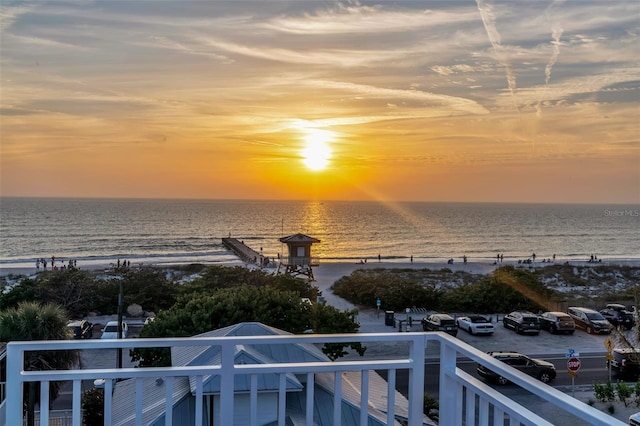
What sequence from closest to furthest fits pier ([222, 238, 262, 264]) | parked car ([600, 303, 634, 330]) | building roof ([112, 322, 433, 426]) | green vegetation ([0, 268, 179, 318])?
building roof ([112, 322, 433, 426]) → parked car ([600, 303, 634, 330]) → green vegetation ([0, 268, 179, 318]) → pier ([222, 238, 262, 264])

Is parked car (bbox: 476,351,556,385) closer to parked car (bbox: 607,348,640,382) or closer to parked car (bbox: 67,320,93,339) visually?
parked car (bbox: 607,348,640,382)

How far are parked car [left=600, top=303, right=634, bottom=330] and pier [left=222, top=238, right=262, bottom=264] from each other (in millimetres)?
24297

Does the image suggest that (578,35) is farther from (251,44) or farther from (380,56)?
(251,44)

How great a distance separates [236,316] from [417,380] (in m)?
8.37

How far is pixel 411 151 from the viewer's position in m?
52.6

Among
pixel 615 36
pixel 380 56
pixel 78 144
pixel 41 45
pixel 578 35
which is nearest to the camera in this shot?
pixel 615 36

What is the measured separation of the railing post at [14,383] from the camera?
2115mm

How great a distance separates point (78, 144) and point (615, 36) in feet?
152

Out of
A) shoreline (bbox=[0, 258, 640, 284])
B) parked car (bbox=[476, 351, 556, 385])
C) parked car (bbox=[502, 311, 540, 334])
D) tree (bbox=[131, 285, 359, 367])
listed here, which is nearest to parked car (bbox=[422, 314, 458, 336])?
parked car (bbox=[502, 311, 540, 334])

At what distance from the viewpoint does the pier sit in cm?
4177

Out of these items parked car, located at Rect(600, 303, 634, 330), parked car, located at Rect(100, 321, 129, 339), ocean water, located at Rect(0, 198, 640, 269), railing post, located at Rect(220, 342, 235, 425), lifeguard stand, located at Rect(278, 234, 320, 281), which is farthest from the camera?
ocean water, located at Rect(0, 198, 640, 269)

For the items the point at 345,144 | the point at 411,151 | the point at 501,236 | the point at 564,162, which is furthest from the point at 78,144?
the point at 501,236

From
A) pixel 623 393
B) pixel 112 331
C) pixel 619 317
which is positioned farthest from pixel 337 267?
pixel 623 393

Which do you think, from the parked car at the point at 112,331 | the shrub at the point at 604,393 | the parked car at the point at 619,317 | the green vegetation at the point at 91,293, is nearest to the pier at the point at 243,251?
the green vegetation at the point at 91,293
